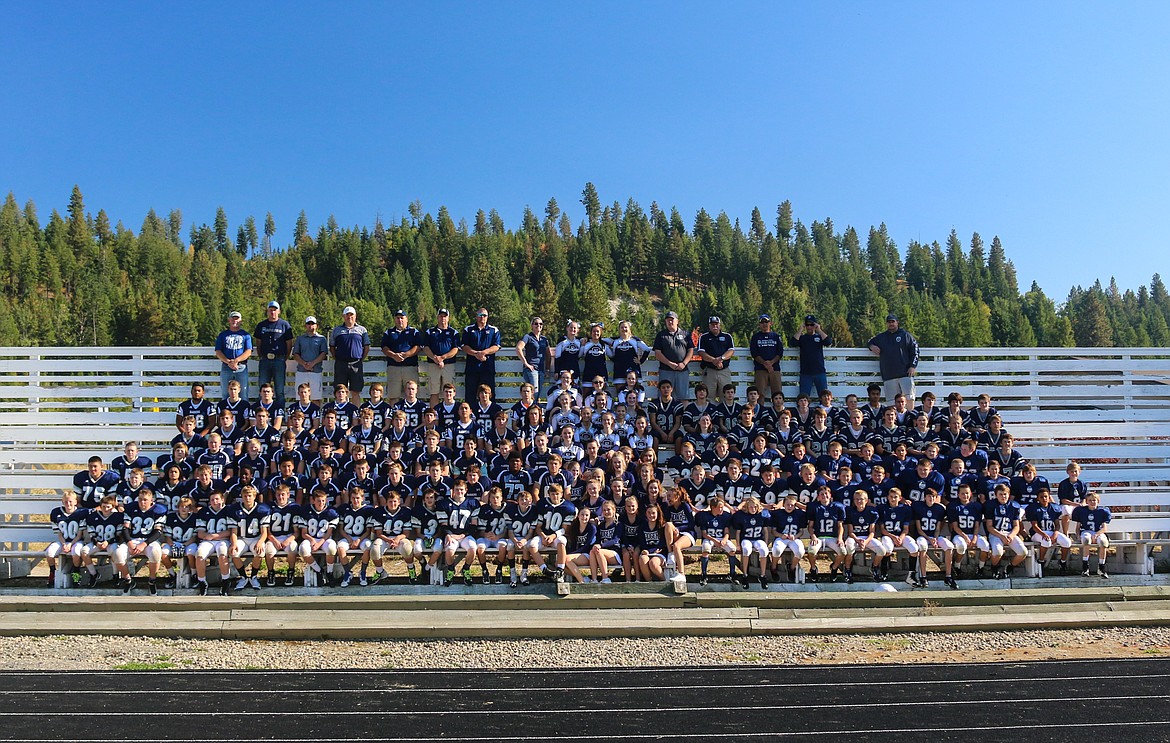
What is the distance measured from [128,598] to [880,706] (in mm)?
7116

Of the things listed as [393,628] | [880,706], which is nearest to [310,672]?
[393,628]

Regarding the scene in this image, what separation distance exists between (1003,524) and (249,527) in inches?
314

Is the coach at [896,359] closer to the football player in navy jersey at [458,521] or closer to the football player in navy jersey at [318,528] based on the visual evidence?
the football player in navy jersey at [458,521]

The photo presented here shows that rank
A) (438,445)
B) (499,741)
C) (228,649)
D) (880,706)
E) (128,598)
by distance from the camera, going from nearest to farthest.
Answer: (499,741) → (880,706) → (228,649) → (128,598) → (438,445)

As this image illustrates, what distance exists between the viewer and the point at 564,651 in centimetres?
788

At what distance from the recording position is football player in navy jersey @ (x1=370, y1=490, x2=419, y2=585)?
30.2 ft

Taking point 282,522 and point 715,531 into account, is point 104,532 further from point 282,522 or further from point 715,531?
point 715,531

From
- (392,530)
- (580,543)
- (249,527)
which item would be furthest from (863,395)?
(249,527)

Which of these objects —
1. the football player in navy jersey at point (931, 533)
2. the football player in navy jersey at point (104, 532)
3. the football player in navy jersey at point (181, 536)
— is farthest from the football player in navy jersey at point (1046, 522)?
the football player in navy jersey at point (104, 532)

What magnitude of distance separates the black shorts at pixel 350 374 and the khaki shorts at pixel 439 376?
922 millimetres

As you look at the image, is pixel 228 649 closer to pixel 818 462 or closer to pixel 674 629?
pixel 674 629

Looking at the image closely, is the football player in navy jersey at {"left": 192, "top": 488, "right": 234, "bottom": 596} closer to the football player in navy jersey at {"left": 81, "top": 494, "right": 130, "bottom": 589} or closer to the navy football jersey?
the navy football jersey

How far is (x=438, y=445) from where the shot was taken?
10148 mm

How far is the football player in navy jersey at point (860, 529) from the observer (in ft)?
30.6
